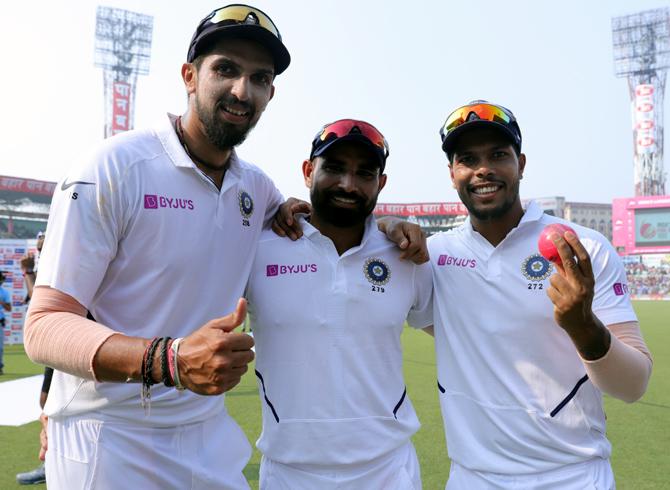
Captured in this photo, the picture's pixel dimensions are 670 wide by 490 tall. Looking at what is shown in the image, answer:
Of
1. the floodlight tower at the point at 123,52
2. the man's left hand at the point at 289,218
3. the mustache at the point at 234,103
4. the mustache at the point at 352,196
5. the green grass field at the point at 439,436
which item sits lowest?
the green grass field at the point at 439,436

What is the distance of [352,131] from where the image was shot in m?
3.00

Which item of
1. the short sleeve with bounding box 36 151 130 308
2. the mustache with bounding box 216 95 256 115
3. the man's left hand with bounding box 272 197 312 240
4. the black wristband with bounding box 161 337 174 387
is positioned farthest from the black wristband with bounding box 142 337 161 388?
the man's left hand with bounding box 272 197 312 240

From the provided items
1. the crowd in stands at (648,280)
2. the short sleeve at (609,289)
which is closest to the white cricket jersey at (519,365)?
the short sleeve at (609,289)

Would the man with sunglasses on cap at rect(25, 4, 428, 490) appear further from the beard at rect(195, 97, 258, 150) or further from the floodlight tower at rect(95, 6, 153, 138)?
the floodlight tower at rect(95, 6, 153, 138)

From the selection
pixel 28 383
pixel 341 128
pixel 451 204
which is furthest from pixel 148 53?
pixel 341 128

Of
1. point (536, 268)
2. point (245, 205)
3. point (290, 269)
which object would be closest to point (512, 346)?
point (536, 268)

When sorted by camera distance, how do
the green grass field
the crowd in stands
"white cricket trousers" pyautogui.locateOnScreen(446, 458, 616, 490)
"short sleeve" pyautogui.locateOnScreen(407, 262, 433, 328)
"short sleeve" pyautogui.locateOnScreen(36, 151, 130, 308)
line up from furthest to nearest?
the crowd in stands → the green grass field → "short sleeve" pyautogui.locateOnScreen(407, 262, 433, 328) → "white cricket trousers" pyautogui.locateOnScreen(446, 458, 616, 490) → "short sleeve" pyautogui.locateOnScreen(36, 151, 130, 308)

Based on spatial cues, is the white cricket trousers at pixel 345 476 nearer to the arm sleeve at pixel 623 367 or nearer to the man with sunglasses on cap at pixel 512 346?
the man with sunglasses on cap at pixel 512 346

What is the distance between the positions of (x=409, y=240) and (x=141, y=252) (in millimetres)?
1343

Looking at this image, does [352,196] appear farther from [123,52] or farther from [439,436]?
[123,52]

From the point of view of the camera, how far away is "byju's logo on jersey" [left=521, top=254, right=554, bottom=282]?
2.86 meters

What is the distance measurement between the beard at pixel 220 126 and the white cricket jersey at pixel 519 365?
4.28ft

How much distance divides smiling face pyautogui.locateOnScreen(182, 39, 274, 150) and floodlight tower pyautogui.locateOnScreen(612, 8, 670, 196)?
67.9 meters

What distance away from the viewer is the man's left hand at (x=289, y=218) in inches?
121
